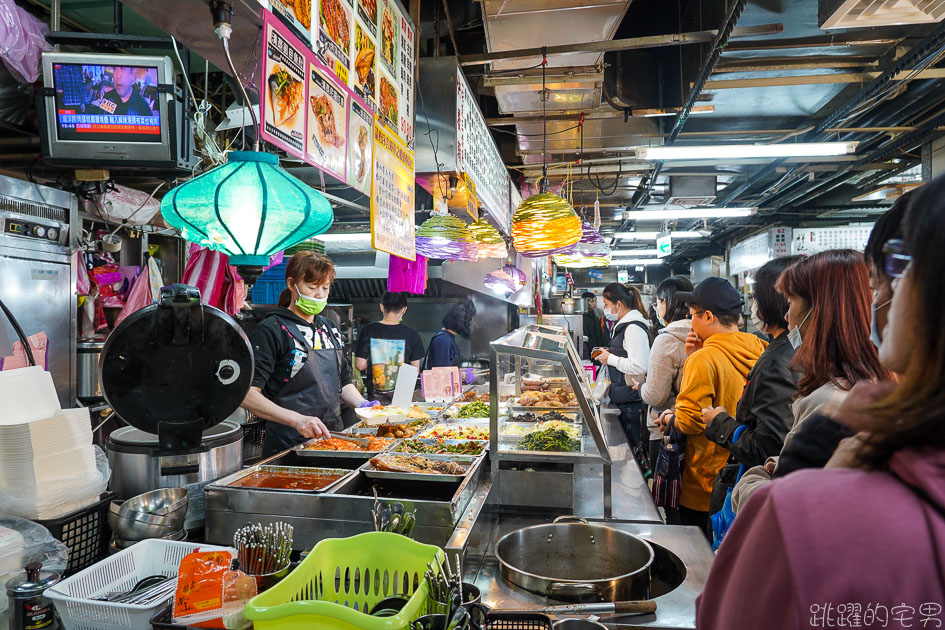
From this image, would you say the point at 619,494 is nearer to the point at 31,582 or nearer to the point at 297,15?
the point at 31,582

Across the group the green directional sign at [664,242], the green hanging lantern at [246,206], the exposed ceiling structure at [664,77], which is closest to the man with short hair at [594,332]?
the green directional sign at [664,242]

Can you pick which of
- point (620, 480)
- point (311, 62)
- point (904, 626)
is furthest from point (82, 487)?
point (620, 480)

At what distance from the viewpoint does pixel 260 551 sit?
1621 millimetres

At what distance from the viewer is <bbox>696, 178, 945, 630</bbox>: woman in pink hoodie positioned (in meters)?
0.72

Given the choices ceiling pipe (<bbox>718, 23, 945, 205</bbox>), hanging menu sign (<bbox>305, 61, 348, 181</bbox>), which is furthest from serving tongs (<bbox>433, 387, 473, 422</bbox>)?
ceiling pipe (<bbox>718, 23, 945, 205</bbox>)

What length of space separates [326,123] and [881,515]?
7.47 feet

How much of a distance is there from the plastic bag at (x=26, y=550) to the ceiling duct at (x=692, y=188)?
9.68 meters

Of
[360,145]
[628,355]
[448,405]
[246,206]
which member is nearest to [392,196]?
[360,145]

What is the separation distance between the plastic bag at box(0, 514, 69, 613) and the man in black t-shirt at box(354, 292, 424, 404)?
4.03 metres

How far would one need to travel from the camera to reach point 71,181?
4648 millimetres

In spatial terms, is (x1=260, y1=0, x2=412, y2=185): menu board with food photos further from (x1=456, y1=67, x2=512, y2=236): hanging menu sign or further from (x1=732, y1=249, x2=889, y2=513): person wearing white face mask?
(x1=732, y1=249, x2=889, y2=513): person wearing white face mask

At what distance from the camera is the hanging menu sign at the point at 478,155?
12.9 feet

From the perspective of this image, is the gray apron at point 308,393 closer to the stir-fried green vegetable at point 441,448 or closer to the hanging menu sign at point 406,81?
the stir-fried green vegetable at point 441,448

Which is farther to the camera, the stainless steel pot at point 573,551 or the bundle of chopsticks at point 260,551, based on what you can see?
the stainless steel pot at point 573,551
